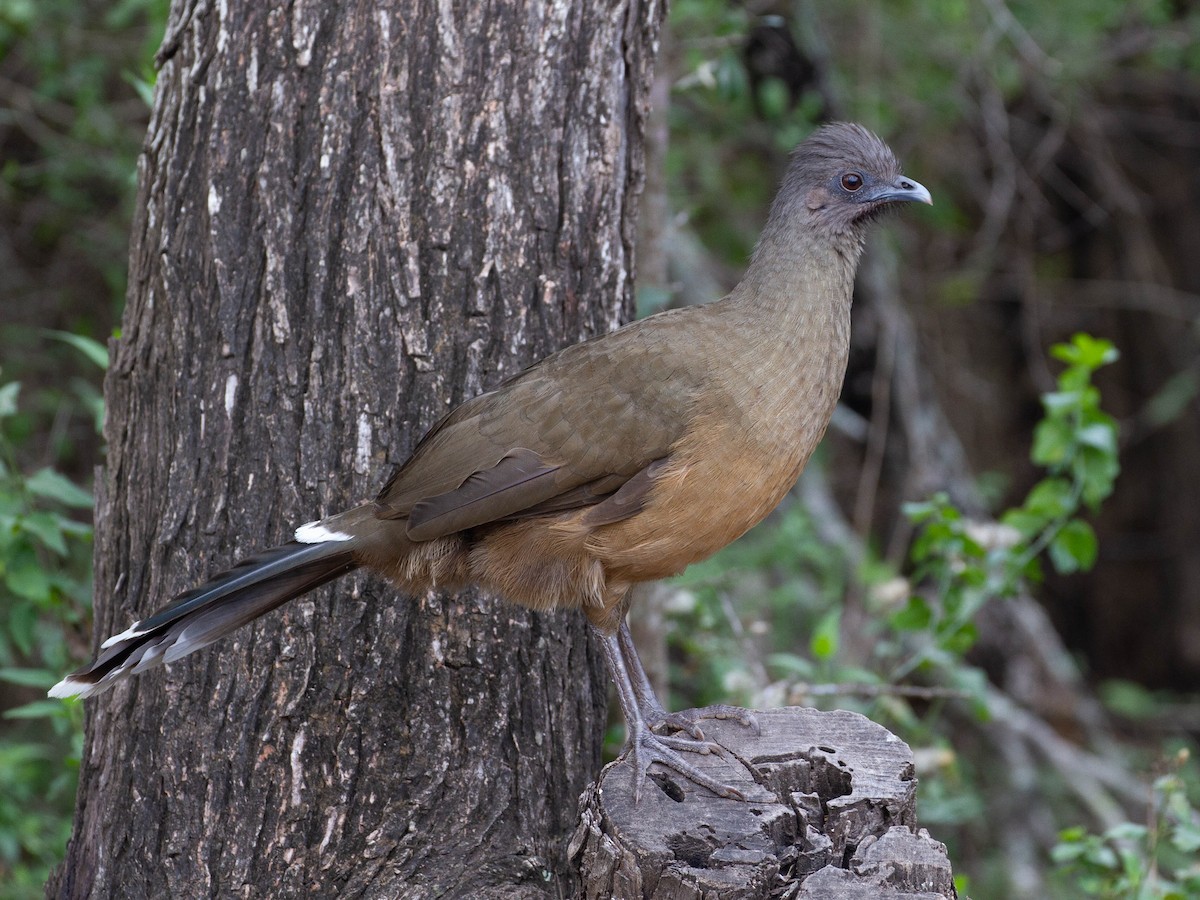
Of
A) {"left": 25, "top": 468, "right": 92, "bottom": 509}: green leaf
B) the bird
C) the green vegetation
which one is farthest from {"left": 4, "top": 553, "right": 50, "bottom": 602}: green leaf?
the bird

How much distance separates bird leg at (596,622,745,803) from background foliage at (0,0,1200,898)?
802 mm

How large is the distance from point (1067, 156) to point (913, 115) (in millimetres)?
1716

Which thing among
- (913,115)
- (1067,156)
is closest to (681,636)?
(913,115)

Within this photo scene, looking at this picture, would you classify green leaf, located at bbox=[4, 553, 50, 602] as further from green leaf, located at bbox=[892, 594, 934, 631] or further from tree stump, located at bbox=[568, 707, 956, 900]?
green leaf, located at bbox=[892, 594, 934, 631]

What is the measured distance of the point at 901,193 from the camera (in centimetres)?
321

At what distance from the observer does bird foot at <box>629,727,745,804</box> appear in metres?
2.71

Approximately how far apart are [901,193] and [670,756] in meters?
1.51

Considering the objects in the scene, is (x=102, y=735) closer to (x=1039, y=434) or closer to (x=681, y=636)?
(x=681, y=636)

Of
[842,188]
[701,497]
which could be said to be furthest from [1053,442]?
[701,497]

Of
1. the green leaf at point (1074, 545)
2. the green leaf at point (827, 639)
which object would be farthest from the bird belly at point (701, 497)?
the green leaf at point (1074, 545)

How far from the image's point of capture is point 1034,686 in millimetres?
6129

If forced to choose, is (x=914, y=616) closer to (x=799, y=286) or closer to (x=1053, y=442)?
(x=1053, y=442)

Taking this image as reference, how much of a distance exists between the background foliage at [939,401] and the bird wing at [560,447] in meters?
1.20

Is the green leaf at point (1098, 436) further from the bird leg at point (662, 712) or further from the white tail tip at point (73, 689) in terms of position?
the white tail tip at point (73, 689)
